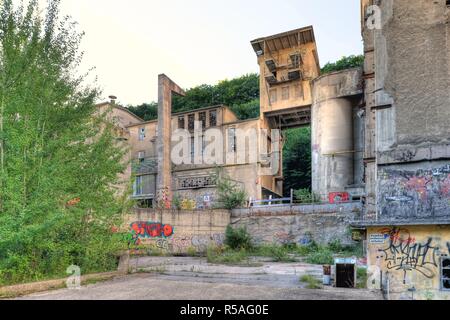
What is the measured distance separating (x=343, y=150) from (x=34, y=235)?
81.0ft

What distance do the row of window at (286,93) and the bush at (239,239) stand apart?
51.1ft

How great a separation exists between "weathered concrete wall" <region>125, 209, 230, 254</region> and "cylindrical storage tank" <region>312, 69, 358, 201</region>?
901cm

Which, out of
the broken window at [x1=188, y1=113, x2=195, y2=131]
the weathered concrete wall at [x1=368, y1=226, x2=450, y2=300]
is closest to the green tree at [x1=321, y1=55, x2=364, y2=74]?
the broken window at [x1=188, y1=113, x2=195, y2=131]

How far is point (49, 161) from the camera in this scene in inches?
461

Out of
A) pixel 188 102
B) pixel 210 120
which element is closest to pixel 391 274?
pixel 210 120

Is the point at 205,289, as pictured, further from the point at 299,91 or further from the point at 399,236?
the point at 299,91

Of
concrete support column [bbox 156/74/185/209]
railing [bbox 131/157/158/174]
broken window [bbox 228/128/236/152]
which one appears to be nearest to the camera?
concrete support column [bbox 156/74/185/209]

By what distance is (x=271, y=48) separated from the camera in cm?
3691

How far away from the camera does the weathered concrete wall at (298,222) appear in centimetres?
2384

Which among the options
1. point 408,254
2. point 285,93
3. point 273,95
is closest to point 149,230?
point 408,254

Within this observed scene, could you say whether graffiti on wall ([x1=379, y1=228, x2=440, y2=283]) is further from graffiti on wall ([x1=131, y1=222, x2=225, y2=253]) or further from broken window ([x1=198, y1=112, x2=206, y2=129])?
broken window ([x1=198, y1=112, x2=206, y2=129])

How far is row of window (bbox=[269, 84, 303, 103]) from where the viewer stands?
1374 inches

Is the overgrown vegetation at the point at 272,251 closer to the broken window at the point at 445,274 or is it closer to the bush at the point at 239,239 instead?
the bush at the point at 239,239
